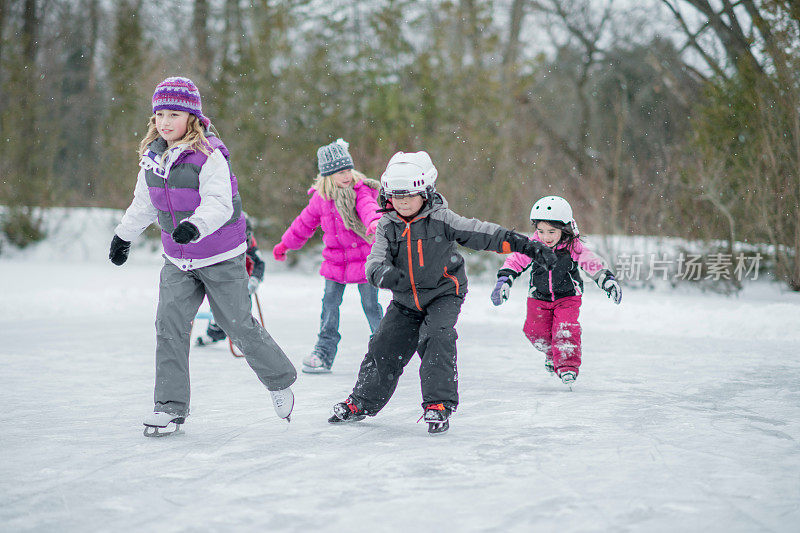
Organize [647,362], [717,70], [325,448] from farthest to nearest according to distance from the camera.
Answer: [717,70], [647,362], [325,448]

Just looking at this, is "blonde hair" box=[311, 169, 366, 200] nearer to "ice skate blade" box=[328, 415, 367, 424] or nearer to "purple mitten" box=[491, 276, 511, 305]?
"purple mitten" box=[491, 276, 511, 305]

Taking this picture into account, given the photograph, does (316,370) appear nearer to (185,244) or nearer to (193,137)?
(185,244)

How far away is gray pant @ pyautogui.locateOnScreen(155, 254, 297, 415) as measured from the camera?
11.8 feet

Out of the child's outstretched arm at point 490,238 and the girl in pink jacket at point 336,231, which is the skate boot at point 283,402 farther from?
the girl in pink jacket at point 336,231

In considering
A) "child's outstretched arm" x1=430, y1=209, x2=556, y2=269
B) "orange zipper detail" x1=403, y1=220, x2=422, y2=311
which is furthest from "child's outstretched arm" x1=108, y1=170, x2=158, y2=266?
"child's outstretched arm" x1=430, y1=209, x2=556, y2=269

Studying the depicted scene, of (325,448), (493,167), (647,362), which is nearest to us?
(325,448)

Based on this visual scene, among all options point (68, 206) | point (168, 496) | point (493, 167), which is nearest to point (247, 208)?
point (68, 206)

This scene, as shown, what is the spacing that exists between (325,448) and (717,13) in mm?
12155

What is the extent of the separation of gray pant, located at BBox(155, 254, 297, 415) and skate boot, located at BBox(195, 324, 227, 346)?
304cm

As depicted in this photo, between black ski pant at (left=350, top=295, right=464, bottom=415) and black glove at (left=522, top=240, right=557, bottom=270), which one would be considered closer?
Result: black glove at (left=522, top=240, right=557, bottom=270)

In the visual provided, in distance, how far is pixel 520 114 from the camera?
1866 cm

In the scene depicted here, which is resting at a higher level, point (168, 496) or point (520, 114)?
point (520, 114)

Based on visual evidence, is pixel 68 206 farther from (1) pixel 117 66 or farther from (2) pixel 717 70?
(2) pixel 717 70

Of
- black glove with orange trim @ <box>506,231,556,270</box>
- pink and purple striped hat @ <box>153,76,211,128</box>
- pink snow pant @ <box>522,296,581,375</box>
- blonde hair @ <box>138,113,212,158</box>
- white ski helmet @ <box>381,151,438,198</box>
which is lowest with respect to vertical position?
pink snow pant @ <box>522,296,581,375</box>
